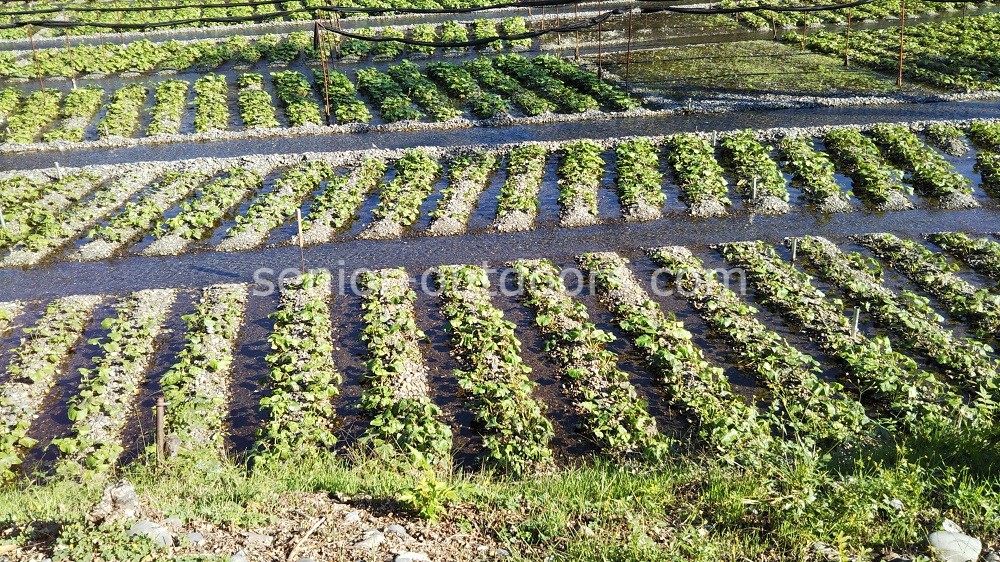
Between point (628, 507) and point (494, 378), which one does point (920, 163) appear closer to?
point (494, 378)

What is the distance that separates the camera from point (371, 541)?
252 inches

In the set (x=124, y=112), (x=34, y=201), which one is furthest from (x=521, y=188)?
(x=124, y=112)

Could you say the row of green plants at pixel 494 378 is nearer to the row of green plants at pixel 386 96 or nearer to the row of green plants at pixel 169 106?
the row of green plants at pixel 386 96

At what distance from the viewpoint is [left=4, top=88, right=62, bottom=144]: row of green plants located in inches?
941

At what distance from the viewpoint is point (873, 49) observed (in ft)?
102

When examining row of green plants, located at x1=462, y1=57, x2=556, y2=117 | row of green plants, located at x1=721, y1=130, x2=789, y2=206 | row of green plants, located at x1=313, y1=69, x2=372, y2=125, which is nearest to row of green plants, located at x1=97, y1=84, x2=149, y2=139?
row of green plants, located at x1=313, y1=69, x2=372, y2=125

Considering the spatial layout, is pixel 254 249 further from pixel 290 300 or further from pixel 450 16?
pixel 450 16

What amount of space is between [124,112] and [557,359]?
829 inches

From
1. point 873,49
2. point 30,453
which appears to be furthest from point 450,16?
point 30,453

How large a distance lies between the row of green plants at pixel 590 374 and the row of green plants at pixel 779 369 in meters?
1.71

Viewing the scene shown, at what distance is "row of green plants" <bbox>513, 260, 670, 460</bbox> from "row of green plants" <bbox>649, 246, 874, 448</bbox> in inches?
67.4

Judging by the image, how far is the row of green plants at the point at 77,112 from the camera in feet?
78.4

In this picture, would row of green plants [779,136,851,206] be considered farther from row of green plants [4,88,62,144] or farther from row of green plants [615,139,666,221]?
row of green plants [4,88,62,144]

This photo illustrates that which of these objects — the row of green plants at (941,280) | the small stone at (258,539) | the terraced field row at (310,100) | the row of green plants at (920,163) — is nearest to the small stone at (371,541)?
the small stone at (258,539)
